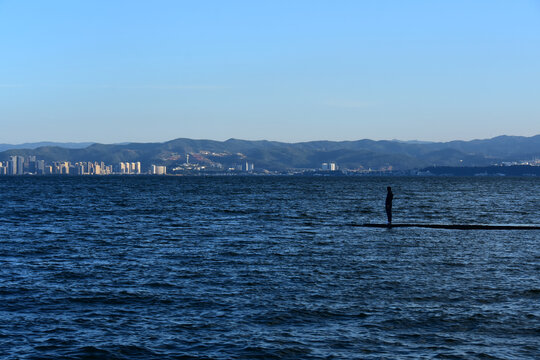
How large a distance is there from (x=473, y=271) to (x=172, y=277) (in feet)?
40.8

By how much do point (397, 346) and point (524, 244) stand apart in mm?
23253

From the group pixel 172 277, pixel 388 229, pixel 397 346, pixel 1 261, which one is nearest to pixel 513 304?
pixel 397 346

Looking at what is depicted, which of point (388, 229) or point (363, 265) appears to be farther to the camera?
point (388, 229)

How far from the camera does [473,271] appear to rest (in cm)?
2733

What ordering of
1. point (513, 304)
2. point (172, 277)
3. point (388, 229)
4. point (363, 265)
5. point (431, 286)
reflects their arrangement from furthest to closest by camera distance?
point (388, 229), point (363, 265), point (172, 277), point (431, 286), point (513, 304)

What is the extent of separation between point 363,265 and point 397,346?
1304cm

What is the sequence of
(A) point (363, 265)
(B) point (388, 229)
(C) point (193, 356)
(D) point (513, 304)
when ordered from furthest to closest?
(B) point (388, 229), (A) point (363, 265), (D) point (513, 304), (C) point (193, 356)

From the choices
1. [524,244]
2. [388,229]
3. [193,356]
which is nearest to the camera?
[193,356]

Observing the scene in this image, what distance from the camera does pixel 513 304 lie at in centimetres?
2075

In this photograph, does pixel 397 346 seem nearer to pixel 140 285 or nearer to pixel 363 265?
pixel 140 285

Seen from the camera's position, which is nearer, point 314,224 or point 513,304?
point 513,304

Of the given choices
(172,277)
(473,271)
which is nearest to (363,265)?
(473,271)

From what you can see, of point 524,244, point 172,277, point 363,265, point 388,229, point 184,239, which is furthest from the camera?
point 388,229

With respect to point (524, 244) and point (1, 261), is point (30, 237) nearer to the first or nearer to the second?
point (1, 261)
